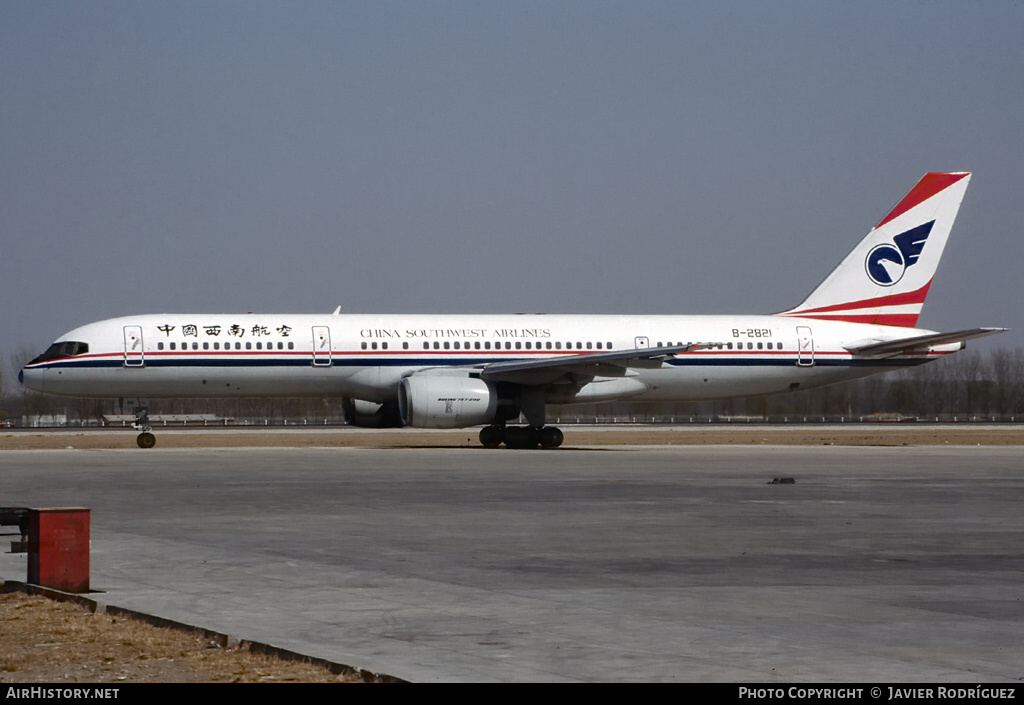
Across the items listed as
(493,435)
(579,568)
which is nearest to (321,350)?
(493,435)

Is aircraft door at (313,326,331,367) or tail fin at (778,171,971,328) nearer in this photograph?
aircraft door at (313,326,331,367)

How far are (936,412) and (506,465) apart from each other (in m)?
81.9

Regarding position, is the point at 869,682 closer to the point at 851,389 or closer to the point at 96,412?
the point at 851,389

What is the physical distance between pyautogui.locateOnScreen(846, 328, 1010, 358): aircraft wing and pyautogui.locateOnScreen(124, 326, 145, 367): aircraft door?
71.9 ft

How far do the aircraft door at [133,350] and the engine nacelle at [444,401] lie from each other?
7394 millimetres

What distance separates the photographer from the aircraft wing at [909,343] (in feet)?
134

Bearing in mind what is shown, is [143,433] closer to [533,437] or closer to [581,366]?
[533,437]

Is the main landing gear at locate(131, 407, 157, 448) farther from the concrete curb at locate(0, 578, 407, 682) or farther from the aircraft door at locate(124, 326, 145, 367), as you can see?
the concrete curb at locate(0, 578, 407, 682)

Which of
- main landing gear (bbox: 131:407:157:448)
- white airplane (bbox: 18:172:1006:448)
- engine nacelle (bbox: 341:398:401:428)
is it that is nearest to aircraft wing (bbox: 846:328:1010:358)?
white airplane (bbox: 18:172:1006:448)

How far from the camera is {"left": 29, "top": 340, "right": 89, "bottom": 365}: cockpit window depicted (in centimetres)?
3747

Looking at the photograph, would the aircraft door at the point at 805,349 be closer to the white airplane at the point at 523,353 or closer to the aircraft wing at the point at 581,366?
the white airplane at the point at 523,353

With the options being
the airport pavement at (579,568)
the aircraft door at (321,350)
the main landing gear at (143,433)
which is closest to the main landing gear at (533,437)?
the aircraft door at (321,350)

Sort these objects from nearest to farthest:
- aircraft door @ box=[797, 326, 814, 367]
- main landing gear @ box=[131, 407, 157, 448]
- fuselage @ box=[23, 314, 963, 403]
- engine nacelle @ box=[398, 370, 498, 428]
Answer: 1. engine nacelle @ box=[398, 370, 498, 428]
2. fuselage @ box=[23, 314, 963, 403]
3. main landing gear @ box=[131, 407, 157, 448]
4. aircraft door @ box=[797, 326, 814, 367]
